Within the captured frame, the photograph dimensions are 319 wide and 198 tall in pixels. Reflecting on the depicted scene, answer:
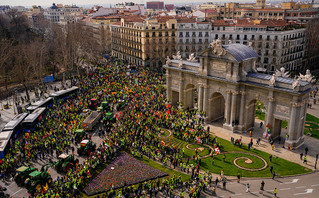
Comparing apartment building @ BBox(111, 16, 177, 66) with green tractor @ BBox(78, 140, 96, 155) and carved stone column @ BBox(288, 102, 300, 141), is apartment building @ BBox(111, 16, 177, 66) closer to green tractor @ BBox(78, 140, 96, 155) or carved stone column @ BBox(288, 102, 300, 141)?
carved stone column @ BBox(288, 102, 300, 141)

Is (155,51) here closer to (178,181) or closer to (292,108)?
(292,108)

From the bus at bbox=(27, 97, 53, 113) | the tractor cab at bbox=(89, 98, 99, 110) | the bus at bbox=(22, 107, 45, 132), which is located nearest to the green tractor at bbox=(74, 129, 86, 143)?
the bus at bbox=(22, 107, 45, 132)

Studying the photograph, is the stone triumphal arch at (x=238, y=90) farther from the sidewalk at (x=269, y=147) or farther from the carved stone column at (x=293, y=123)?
the sidewalk at (x=269, y=147)

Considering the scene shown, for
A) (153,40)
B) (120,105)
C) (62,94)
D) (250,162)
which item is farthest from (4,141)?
(153,40)

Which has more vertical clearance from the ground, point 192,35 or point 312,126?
point 192,35

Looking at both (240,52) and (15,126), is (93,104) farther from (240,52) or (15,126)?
(240,52)
